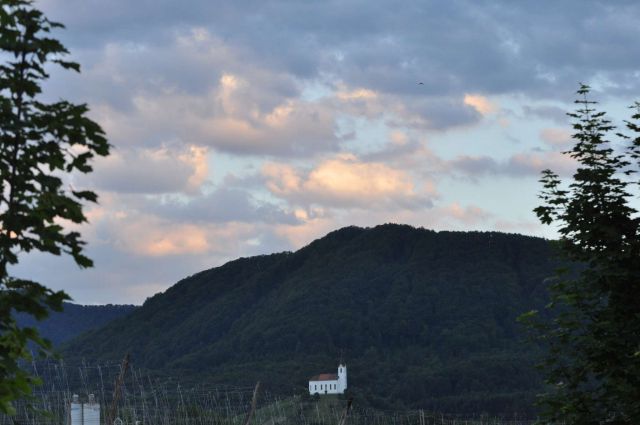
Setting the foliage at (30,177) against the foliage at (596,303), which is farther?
the foliage at (596,303)

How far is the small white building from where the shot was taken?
172125mm

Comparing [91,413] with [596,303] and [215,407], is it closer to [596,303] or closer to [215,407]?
[596,303]

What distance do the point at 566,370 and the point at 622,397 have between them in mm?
1195

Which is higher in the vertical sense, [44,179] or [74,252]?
[44,179]

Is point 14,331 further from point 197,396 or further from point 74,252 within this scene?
point 197,396

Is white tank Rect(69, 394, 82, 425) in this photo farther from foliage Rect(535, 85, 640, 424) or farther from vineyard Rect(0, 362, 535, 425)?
vineyard Rect(0, 362, 535, 425)

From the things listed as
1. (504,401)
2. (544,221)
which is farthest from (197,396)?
(544,221)

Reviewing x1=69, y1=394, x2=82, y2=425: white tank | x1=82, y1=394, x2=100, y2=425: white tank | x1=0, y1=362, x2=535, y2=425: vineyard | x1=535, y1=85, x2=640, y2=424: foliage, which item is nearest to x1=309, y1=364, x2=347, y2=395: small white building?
x1=0, y1=362, x2=535, y2=425: vineyard

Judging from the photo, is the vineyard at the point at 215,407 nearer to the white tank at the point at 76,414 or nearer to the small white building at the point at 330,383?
the small white building at the point at 330,383

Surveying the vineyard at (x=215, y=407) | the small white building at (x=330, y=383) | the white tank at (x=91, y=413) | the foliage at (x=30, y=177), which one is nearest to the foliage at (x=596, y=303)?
the foliage at (x=30, y=177)

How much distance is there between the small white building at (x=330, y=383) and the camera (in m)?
172

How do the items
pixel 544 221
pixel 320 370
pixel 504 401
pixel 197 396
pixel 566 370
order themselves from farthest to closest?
pixel 320 370 → pixel 504 401 → pixel 197 396 → pixel 544 221 → pixel 566 370

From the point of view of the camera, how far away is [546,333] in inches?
671

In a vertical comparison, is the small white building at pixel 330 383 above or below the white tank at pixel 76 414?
above
